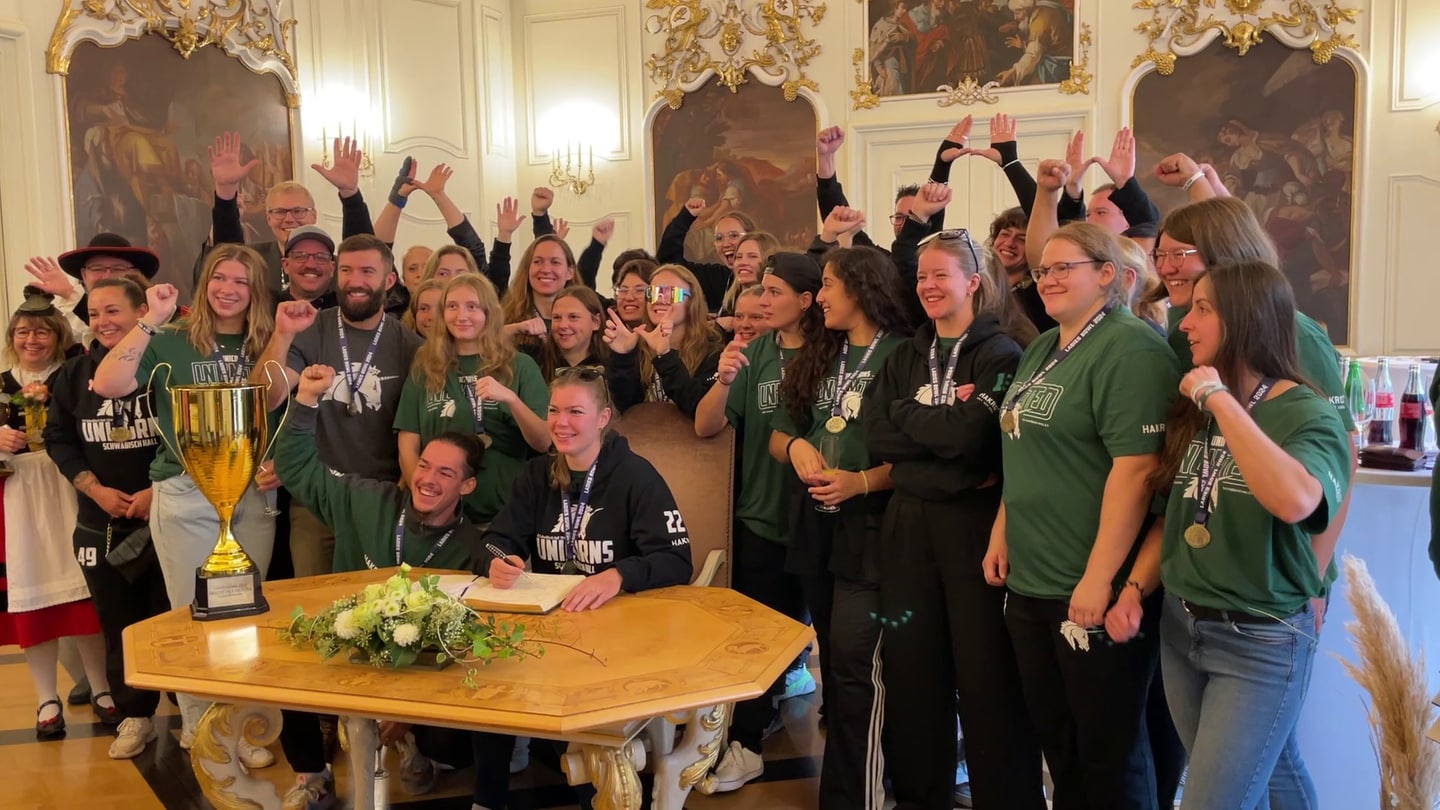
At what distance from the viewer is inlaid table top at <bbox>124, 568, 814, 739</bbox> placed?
2268 mm

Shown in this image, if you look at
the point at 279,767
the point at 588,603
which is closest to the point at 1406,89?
the point at 588,603

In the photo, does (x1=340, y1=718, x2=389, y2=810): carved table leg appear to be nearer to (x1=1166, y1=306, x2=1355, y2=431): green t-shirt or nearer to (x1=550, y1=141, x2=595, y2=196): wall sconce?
(x1=1166, y1=306, x2=1355, y2=431): green t-shirt

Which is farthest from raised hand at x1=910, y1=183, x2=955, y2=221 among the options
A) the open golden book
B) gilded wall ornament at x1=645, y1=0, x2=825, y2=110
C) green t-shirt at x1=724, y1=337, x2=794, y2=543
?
gilded wall ornament at x1=645, y1=0, x2=825, y2=110

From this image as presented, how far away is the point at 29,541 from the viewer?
4566mm

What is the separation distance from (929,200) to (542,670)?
218 centimetres

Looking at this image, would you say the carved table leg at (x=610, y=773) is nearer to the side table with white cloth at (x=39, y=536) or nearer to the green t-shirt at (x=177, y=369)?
the green t-shirt at (x=177, y=369)

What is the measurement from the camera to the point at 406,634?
8.04ft

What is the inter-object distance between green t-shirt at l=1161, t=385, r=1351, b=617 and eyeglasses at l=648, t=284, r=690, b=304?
2.30 m

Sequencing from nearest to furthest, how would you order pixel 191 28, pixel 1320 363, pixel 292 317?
pixel 1320 363 < pixel 292 317 < pixel 191 28

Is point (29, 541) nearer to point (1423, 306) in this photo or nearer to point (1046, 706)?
point (1046, 706)

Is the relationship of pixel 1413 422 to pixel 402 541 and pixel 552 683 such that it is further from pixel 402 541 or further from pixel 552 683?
pixel 402 541

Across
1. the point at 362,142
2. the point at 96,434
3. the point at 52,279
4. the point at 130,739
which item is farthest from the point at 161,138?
the point at 130,739

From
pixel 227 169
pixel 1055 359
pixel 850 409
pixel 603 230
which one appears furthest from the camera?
pixel 603 230

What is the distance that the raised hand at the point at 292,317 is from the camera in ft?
12.8
